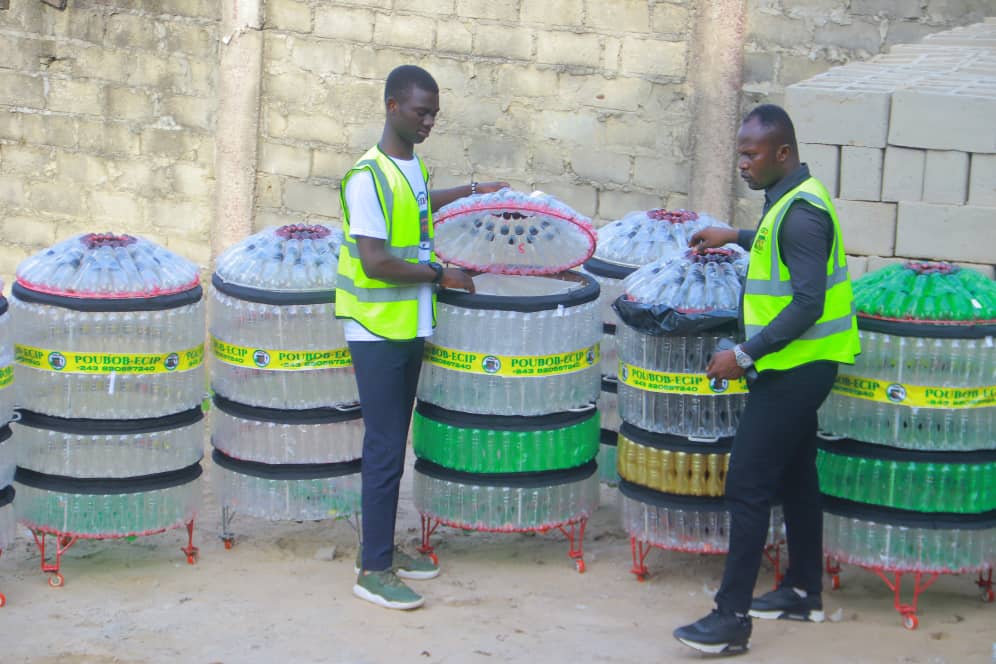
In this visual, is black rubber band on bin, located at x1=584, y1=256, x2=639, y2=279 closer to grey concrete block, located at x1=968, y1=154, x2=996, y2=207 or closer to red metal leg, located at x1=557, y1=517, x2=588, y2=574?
red metal leg, located at x1=557, y1=517, x2=588, y2=574

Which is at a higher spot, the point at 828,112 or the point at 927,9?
the point at 927,9

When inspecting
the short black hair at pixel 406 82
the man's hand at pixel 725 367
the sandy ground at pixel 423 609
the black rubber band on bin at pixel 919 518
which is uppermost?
the short black hair at pixel 406 82

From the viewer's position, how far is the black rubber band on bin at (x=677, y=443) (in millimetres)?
5922

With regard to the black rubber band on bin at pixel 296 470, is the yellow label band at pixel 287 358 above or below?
above

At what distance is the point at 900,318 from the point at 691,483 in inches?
43.3

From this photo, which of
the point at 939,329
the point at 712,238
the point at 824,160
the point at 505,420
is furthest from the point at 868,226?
the point at 505,420

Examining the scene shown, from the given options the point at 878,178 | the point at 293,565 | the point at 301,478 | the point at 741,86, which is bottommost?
the point at 293,565

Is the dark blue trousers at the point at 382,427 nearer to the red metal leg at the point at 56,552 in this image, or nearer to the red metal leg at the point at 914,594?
the red metal leg at the point at 56,552

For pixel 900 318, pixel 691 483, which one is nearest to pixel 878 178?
pixel 900 318

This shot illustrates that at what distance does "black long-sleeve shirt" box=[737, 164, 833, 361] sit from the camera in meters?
5.05

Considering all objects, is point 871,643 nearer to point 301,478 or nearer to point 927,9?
point 301,478

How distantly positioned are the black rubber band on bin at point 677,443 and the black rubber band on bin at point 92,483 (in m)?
2.05

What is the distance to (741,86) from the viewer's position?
8.66 meters

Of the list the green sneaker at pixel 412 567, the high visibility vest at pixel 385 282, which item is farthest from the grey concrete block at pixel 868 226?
the green sneaker at pixel 412 567
